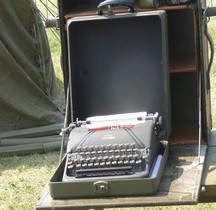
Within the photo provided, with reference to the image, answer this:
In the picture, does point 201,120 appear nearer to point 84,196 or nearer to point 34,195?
point 84,196

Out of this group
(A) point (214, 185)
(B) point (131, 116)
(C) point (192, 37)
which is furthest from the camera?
(C) point (192, 37)

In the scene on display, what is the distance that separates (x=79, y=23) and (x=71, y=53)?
6.0 inches

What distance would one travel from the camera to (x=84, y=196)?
8.98 ft

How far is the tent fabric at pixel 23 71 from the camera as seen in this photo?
6.41 meters

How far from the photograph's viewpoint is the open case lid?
3.39 metres

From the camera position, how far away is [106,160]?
288cm

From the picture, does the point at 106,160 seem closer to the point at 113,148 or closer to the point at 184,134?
the point at 113,148

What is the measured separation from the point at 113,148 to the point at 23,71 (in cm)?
369

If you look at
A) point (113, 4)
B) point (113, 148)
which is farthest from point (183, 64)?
point (113, 148)

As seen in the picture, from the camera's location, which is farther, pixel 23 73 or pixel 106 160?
pixel 23 73

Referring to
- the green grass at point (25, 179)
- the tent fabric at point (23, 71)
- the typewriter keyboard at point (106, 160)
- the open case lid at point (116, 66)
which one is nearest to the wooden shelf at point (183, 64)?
the open case lid at point (116, 66)

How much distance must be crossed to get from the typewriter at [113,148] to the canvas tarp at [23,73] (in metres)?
3.40

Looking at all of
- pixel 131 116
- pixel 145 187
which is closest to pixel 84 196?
pixel 145 187

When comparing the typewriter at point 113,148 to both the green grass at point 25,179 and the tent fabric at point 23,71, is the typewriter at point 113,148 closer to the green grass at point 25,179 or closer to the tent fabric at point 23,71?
the green grass at point 25,179
